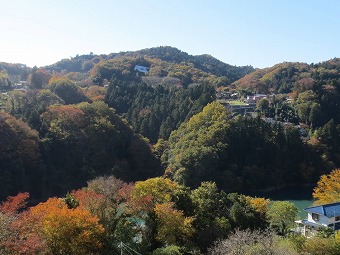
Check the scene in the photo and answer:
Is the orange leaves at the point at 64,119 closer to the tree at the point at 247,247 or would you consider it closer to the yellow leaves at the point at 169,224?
the yellow leaves at the point at 169,224

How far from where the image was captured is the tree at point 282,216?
2145 cm

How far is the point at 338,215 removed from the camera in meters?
20.8

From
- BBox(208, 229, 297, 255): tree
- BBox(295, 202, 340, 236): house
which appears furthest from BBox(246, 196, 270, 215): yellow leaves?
BBox(208, 229, 297, 255): tree

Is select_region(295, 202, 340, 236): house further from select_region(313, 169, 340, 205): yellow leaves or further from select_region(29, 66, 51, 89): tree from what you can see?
select_region(29, 66, 51, 89): tree

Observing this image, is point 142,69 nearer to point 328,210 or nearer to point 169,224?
point 328,210

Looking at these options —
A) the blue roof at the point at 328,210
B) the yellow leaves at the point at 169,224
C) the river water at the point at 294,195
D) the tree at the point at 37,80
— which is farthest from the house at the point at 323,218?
the tree at the point at 37,80

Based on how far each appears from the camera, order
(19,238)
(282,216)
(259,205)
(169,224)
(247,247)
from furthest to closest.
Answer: (259,205) < (282,216) < (169,224) < (247,247) < (19,238)

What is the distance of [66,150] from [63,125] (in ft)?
9.94

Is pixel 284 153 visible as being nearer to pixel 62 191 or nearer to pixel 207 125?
pixel 207 125

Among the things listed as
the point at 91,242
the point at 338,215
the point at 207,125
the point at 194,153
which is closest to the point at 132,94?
the point at 207,125

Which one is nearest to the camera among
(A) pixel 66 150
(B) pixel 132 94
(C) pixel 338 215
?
(C) pixel 338 215

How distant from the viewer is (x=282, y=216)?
70.7 ft

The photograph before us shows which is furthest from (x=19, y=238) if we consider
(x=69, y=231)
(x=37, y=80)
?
(x=37, y=80)

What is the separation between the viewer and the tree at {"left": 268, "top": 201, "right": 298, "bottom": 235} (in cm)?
2145
